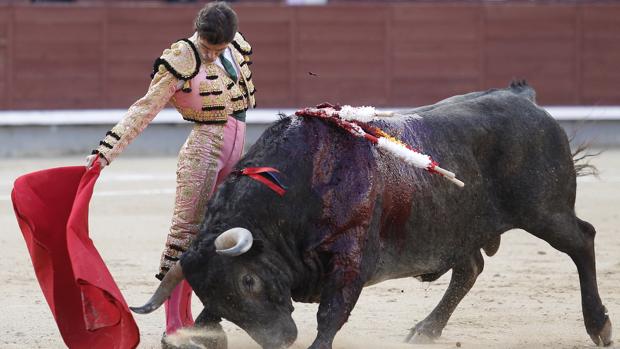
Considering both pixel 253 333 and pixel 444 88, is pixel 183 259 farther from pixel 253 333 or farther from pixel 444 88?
pixel 444 88

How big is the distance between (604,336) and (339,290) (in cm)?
109

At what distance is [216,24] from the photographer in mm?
3564

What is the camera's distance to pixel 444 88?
1189cm

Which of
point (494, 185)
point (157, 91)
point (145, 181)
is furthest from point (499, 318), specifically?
point (145, 181)

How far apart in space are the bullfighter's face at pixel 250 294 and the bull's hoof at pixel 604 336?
1.13 metres

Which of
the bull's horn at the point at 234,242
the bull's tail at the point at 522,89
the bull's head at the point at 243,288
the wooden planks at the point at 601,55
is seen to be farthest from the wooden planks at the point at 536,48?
the bull's horn at the point at 234,242

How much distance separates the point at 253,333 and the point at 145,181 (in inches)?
212

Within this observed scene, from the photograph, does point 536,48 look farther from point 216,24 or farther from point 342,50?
point 216,24

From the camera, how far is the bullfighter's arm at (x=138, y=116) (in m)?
3.60

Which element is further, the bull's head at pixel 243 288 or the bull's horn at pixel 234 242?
the bull's head at pixel 243 288

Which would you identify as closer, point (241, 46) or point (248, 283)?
point (248, 283)

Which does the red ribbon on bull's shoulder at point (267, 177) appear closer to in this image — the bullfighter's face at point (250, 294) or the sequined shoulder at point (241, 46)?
the bullfighter's face at point (250, 294)

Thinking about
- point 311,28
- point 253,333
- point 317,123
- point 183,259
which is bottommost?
point 311,28

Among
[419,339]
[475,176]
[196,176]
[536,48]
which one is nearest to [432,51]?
[536,48]
